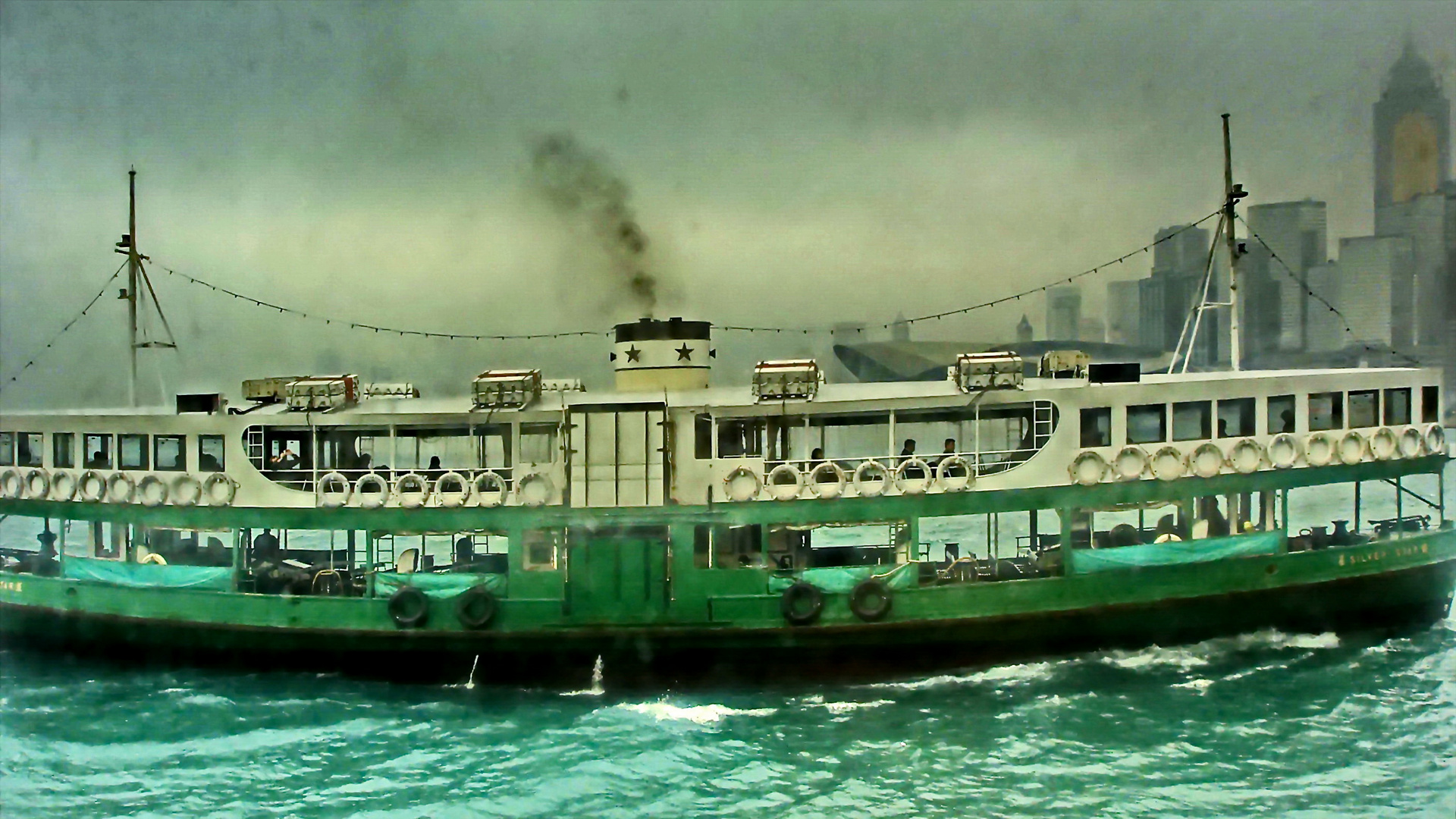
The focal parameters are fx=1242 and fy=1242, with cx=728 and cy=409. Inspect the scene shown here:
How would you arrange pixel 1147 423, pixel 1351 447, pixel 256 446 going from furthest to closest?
pixel 1351 447 < pixel 256 446 < pixel 1147 423

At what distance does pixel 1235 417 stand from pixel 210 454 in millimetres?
11457

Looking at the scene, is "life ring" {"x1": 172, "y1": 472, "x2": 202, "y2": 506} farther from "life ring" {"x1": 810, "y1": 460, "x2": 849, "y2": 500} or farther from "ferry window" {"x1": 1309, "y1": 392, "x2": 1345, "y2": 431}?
"ferry window" {"x1": 1309, "y1": 392, "x2": 1345, "y2": 431}

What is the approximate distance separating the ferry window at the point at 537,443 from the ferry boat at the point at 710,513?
1.3 inches

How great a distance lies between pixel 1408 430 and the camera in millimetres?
14367

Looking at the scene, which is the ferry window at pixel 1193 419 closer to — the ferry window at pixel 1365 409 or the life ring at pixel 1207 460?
the life ring at pixel 1207 460

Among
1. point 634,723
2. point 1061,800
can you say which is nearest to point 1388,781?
point 1061,800

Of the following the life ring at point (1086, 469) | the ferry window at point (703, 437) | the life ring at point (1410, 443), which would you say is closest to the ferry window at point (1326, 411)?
the life ring at point (1410, 443)

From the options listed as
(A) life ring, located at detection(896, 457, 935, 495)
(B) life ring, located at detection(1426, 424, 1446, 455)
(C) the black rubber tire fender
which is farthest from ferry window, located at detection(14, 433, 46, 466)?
(B) life ring, located at detection(1426, 424, 1446, 455)

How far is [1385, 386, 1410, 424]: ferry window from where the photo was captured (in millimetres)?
14461

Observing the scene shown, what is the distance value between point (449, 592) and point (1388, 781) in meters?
8.78

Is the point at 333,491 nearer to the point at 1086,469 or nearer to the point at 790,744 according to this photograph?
the point at 790,744

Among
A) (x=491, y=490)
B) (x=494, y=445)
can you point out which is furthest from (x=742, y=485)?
(x=494, y=445)

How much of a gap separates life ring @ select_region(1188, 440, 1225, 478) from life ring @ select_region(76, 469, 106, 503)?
1209cm

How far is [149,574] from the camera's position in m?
13.9
